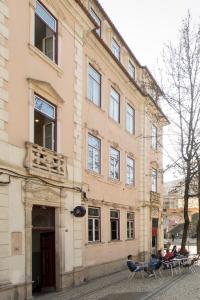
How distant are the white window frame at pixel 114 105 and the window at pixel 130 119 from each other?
203cm

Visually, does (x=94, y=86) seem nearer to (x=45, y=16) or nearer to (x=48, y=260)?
(x=45, y=16)

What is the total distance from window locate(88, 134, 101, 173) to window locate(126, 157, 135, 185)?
556 cm

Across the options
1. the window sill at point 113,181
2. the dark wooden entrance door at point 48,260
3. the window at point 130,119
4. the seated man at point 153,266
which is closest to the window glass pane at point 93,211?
the window sill at point 113,181

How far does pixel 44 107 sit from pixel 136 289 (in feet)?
22.9

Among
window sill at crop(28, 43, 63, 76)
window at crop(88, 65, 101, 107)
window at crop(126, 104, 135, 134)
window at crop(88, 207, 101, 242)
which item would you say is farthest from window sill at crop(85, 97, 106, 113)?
window at crop(126, 104, 135, 134)

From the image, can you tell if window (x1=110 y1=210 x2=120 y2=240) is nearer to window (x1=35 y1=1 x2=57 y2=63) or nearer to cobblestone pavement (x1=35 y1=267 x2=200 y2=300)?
cobblestone pavement (x1=35 y1=267 x2=200 y2=300)

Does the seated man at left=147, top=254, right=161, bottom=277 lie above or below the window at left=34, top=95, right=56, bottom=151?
below

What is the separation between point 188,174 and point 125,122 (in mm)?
4452

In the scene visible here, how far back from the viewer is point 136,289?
17.8m

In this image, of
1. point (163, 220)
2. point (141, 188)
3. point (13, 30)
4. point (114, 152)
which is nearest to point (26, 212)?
point (13, 30)

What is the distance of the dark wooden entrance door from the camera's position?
1759 centimetres

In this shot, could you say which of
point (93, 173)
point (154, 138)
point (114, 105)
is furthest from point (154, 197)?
point (93, 173)

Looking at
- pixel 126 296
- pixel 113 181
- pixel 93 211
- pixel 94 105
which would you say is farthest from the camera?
pixel 113 181

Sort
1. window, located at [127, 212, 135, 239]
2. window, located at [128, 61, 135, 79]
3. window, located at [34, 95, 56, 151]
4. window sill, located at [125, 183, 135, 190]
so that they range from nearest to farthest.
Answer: window, located at [34, 95, 56, 151] → window sill, located at [125, 183, 135, 190] → window, located at [127, 212, 135, 239] → window, located at [128, 61, 135, 79]
